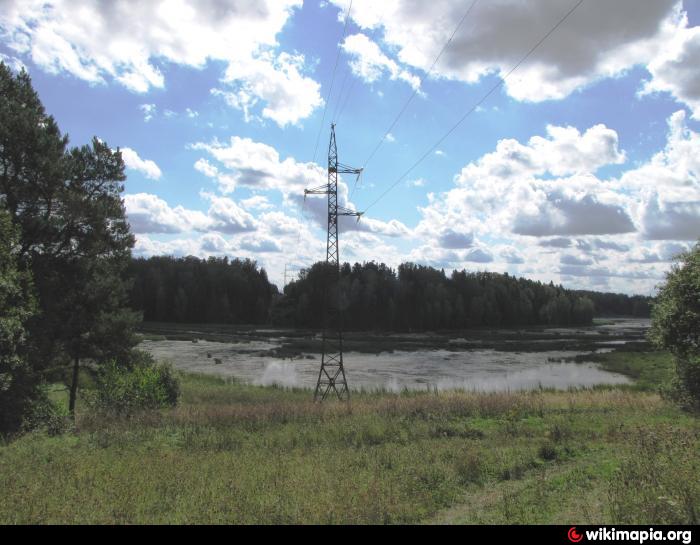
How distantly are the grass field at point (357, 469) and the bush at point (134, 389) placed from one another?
73.2 inches

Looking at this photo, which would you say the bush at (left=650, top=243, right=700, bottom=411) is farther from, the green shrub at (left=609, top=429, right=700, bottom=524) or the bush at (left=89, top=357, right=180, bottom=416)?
the bush at (left=89, top=357, right=180, bottom=416)

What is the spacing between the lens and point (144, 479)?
9.75 m

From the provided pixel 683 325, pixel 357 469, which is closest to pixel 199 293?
pixel 683 325

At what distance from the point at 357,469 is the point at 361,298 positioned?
124m

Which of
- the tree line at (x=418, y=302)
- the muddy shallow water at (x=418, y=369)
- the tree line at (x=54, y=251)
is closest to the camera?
the tree line at (x=54, y=251)

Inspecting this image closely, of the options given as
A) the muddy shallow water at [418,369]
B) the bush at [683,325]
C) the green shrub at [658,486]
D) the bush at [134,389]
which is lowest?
the muddy shallow water at [418,369]

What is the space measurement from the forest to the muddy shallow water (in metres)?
57.7

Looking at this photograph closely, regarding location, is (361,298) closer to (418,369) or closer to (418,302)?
(418,302)

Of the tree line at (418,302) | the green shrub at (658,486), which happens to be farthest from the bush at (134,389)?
the tree line at (418,302)

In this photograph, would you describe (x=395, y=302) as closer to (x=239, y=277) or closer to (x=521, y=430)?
(x=239, y=277)

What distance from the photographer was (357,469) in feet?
34.9

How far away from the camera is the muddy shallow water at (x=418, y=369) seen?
43.0m

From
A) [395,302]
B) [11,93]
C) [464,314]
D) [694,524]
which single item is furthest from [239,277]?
[694,524]

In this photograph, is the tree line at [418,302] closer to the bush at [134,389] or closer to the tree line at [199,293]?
the tree line at [199,293]
